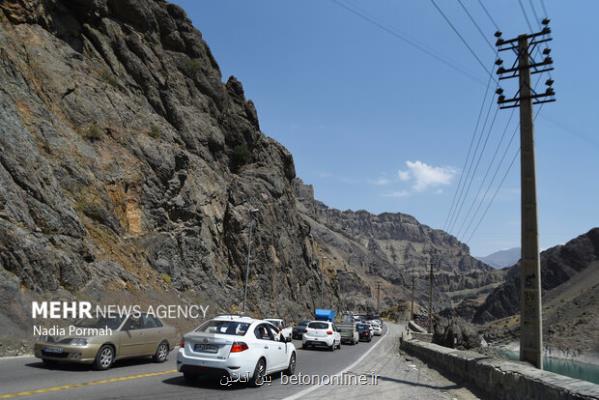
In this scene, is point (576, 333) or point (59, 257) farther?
point (576, 333)

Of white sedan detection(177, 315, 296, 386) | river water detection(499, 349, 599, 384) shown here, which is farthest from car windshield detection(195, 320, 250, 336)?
river water detection(499, 349, 599, 384)

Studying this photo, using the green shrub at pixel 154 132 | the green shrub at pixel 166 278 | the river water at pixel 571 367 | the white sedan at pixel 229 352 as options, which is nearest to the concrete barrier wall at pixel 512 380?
the white sedan at pixel 229 352

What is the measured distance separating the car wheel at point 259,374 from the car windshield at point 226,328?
2.77ft

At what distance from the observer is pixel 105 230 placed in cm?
3023

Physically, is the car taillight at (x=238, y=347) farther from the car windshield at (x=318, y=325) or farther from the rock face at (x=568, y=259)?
the rock face at (x=568, y=259)

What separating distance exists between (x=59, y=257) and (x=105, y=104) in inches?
686

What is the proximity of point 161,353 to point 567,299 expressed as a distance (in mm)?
109590

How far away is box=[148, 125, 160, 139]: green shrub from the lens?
→ 4012 cm

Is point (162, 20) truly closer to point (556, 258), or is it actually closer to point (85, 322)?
point (85, 322)

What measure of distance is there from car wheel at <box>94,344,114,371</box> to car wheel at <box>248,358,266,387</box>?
4221 millimetres

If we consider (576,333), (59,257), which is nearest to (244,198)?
(59,257)

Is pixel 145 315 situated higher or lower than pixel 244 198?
lower

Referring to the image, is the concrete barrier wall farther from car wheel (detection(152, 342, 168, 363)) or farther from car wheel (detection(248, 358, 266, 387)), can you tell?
car wheel (detection(152, 342, 168, 363))

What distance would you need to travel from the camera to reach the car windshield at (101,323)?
528 inches
